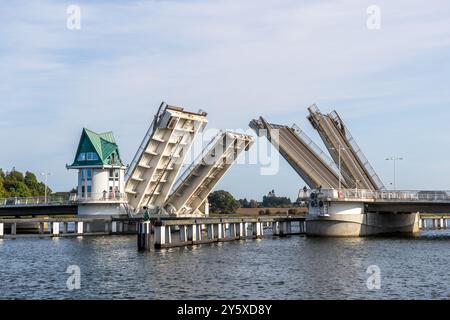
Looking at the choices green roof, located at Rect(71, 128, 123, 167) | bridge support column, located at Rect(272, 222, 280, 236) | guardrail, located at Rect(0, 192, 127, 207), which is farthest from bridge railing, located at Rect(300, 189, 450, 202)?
green roof, located at Rect(71, 128, 123, 167)

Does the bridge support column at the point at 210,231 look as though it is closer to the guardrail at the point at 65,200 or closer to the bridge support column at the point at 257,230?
the bridge support column at the point at 257,230

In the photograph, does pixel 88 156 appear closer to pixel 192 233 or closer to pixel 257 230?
pixel 257 230

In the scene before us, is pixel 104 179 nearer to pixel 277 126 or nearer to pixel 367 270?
pixel 277 126

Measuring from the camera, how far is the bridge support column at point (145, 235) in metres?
43.2

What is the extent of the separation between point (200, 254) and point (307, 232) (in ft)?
70.6

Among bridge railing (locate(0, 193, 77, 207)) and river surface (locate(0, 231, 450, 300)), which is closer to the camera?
river surface (locate(0, 231, 450, 300))

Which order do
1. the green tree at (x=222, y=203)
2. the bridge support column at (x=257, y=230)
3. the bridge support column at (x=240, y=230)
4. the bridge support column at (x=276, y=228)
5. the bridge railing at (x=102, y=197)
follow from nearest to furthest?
the bridge support column at (x=240, y=230), the bridge support column at (x=257, y=230), the bridge railing at (x=102, y=197), the bridge support column at (x=276, y=228), the green tree at (x=222, y=203)

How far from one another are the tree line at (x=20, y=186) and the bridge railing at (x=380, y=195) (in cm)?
5260

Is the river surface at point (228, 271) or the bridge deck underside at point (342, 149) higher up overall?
the bridge deck underside at point (342, 149)

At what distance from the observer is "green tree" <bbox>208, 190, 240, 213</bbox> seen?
150012 mm

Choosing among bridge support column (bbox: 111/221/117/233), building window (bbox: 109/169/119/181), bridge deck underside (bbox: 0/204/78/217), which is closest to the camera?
bridge support column (bbox: 111/221/117/233)

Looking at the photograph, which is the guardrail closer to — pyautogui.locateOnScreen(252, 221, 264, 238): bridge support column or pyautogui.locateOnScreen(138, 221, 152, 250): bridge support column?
pyautogui.locateOnScreen(252, 221, 264, 238): bridge support column

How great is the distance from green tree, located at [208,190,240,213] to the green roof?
82206 mm

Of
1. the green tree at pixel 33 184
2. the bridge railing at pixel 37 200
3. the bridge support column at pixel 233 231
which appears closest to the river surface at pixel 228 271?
the bridge support column at pixel 233 231
